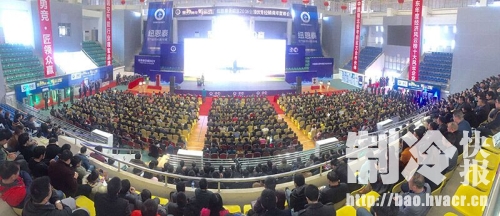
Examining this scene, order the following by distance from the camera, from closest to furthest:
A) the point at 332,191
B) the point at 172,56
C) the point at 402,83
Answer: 1. the point at 332,191
2. the point at 402,83
3. the point at 172,56

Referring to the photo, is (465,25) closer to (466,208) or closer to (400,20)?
(400,20)

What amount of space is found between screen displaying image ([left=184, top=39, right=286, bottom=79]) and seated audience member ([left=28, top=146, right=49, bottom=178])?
81.2 feet

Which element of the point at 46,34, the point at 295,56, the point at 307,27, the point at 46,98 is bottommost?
the point at 46,98

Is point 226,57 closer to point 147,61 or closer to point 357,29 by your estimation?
point 147,61

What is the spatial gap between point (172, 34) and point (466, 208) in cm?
3300

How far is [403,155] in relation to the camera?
19.7ft

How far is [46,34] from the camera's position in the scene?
20469 millimetres

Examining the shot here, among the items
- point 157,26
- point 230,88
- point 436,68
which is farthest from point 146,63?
point 436,68

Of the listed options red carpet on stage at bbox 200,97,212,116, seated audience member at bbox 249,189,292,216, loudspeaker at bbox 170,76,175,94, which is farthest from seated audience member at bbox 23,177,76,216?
loudspeaker at bbox 170,76,175,94

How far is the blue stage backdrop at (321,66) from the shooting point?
3316cm

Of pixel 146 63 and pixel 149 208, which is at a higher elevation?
pixel 146 63

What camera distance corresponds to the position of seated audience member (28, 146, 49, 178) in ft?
17.4

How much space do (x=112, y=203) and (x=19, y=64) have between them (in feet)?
73.7

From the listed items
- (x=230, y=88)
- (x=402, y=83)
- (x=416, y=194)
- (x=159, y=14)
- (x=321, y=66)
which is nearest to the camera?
(x=416, y=194)
